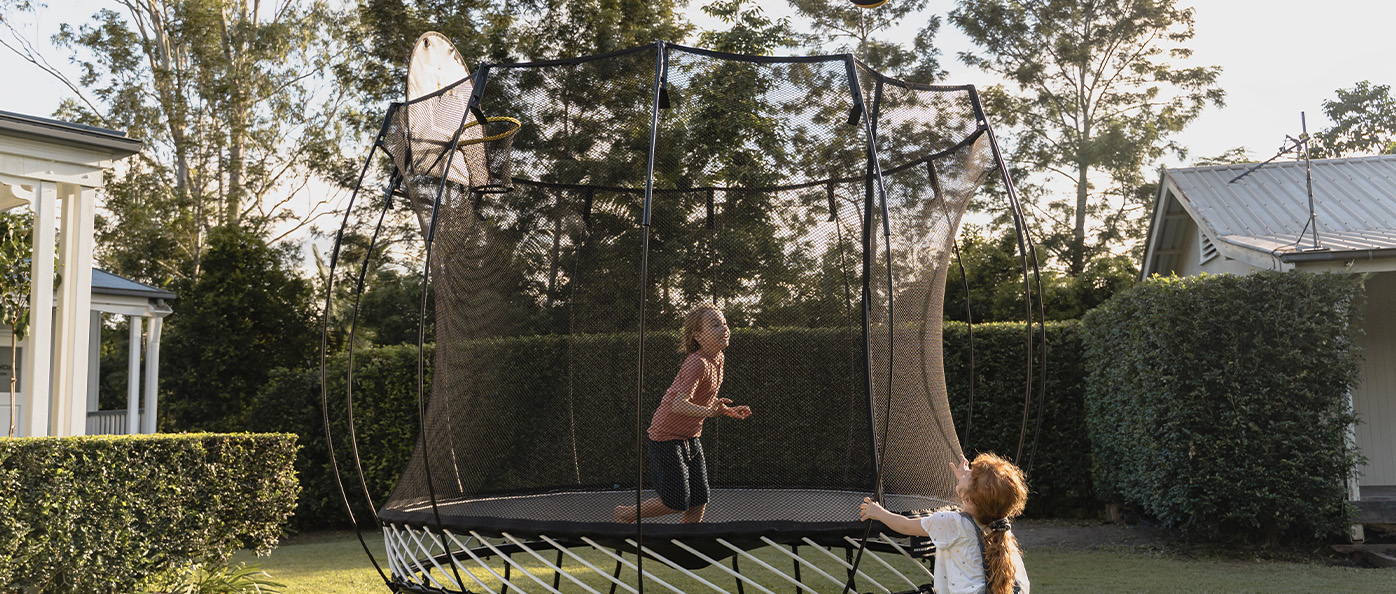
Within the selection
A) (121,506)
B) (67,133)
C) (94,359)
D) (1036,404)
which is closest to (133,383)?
(94,359)

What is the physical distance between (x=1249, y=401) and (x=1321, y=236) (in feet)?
6.45

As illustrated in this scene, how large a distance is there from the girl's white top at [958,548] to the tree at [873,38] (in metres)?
14.3

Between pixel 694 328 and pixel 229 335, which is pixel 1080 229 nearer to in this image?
pixel 229 335

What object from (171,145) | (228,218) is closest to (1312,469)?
(228,218)

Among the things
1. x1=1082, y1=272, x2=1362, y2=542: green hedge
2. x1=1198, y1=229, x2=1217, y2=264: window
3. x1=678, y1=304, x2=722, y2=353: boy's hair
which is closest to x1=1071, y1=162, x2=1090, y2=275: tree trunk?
x1=1198, y1=229, x2=1217, y2=264: window

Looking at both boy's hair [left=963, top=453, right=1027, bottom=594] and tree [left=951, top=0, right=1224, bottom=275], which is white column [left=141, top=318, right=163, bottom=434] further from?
tree [left=951, top=0, right=1224, bottom=275]

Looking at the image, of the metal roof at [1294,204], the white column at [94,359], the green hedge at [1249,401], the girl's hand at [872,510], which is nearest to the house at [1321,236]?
the metal roof at [1294,204]

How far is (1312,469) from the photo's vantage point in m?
5.34

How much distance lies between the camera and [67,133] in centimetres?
505

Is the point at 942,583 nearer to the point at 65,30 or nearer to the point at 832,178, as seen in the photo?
the point at 832,178

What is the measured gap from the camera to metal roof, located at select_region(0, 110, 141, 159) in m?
4.83

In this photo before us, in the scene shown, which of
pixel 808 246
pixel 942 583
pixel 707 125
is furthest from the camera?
pixel 707 125

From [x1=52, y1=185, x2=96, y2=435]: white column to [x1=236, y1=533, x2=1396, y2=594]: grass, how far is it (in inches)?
54.1

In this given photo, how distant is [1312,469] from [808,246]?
3.53 metres
